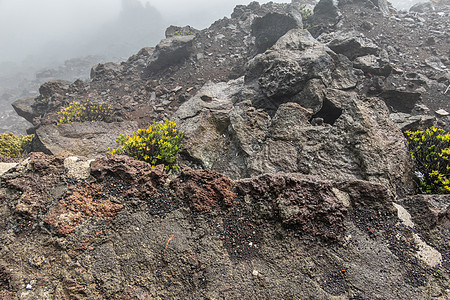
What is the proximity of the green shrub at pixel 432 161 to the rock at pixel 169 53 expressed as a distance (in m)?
14.8

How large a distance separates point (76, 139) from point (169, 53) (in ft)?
33.3

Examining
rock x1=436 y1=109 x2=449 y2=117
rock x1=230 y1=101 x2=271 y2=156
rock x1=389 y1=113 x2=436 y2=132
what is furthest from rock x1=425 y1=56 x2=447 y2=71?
rock x1=230 y1=101 x2=271 y2=156

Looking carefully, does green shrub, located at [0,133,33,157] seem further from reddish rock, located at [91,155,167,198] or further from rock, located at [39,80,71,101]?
reddish rock, located at [91,155,167,198]

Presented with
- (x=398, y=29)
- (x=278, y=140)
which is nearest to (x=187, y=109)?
(x=278, y=140)

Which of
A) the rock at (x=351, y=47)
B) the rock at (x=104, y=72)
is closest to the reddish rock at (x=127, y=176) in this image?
the rock at (x=351, y=47)

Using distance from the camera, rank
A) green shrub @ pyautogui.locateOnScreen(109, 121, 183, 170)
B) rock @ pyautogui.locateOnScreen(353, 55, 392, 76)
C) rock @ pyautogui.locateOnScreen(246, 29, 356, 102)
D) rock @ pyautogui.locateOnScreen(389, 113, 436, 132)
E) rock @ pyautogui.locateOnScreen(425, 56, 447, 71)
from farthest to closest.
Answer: rock @ pyautogui.locateOnScreen(425, 56, 447, 71) → rock @ pyautogui.locateOnScreen(353, 55, 392, 76) → rock @ pyautogui.locateOnScreen(246, 29, 356, 102) → rock @ pyautogui.locateOnScreen(389, 113, 436, 132) → green shrub @ pyautogui.locateOnScreen(109, 121, 183, 170)

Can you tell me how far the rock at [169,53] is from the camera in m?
15.2

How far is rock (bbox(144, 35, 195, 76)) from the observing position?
599 inches

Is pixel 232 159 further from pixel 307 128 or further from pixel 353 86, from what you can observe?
pixel 353 86

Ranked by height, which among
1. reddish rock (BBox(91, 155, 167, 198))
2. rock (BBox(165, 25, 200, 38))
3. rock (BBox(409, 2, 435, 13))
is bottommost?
rock (BBox(409, 2, 435, 13))

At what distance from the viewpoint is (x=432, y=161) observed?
4691 millimetres

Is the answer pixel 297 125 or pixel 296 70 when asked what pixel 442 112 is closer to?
pixel 296 70

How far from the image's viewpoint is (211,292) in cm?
249

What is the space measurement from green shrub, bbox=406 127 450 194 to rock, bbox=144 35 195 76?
1481 cm
